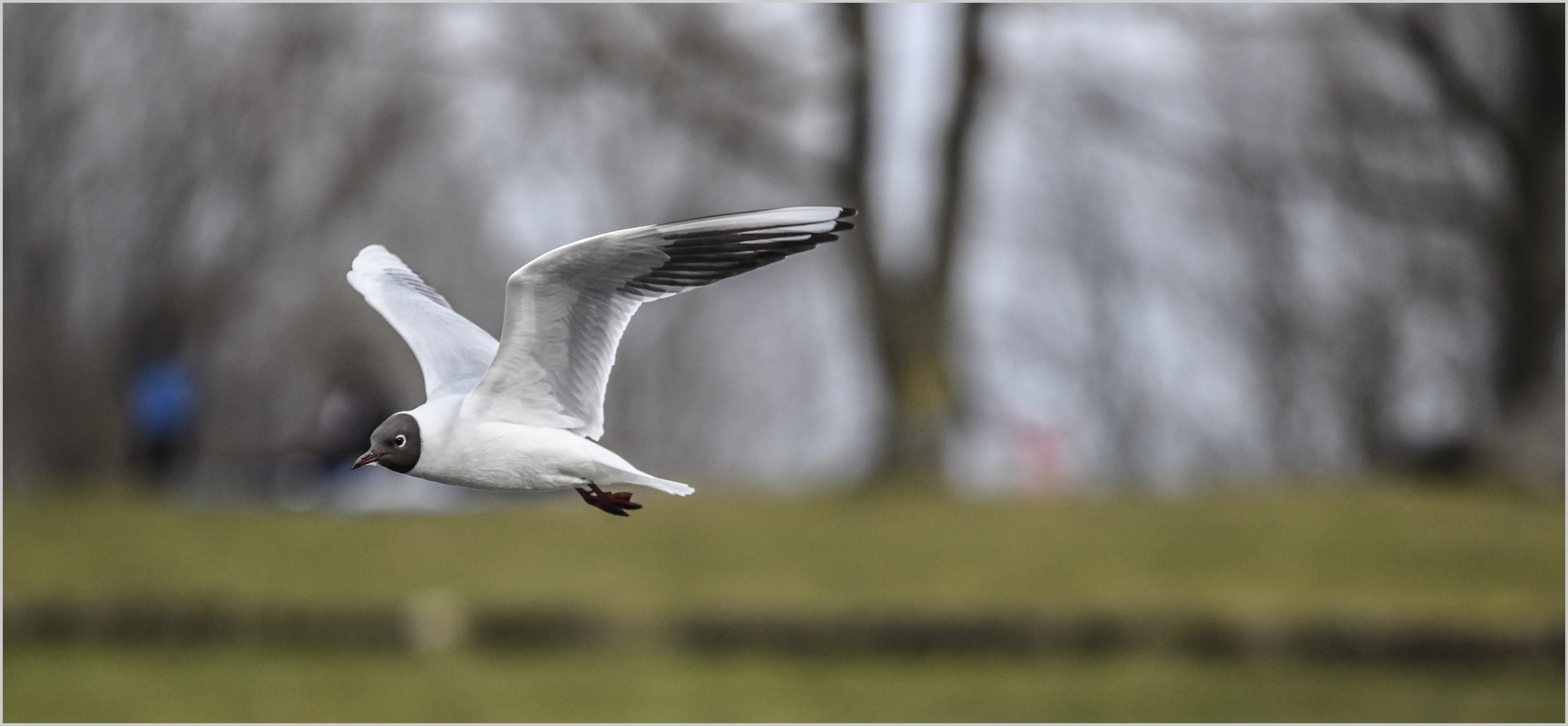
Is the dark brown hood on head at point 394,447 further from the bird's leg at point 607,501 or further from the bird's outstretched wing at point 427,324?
the bird's outstretched wing at point 427,324

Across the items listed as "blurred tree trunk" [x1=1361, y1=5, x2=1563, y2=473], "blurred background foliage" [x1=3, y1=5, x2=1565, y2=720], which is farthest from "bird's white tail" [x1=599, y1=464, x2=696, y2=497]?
"blurred tree trunk" [x1=1361, y1=5, x2=1563, y2=473]

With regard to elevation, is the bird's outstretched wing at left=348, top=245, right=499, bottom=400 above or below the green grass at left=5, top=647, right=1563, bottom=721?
below

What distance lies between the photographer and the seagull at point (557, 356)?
114cm

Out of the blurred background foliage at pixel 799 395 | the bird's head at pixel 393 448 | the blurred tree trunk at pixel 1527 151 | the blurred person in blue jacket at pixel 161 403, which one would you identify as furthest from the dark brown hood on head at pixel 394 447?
the blurred tree trunk at pixel 1527 151

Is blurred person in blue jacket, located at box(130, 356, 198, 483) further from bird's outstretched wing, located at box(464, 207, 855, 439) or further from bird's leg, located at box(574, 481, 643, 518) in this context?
bird's leg, located at box(574, 481, 643, 518)

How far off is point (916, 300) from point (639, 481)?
9.25 m

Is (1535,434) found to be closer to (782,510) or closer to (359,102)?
(782,510)

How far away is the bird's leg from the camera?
1194 millimetres

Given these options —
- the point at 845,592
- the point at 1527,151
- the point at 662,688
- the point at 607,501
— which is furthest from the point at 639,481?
the point at 1527,151

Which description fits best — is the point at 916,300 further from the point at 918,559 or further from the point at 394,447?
the point at 394,447

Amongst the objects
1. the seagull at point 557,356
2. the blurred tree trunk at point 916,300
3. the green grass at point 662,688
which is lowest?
the seagull at point 557,356

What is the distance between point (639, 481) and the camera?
119 centimetres

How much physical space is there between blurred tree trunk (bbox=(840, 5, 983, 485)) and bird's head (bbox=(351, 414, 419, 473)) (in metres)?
8.56

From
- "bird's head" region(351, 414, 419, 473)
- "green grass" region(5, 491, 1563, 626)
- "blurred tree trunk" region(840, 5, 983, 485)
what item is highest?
"blurred tree trunk" region(840, 5, 983, 485)
